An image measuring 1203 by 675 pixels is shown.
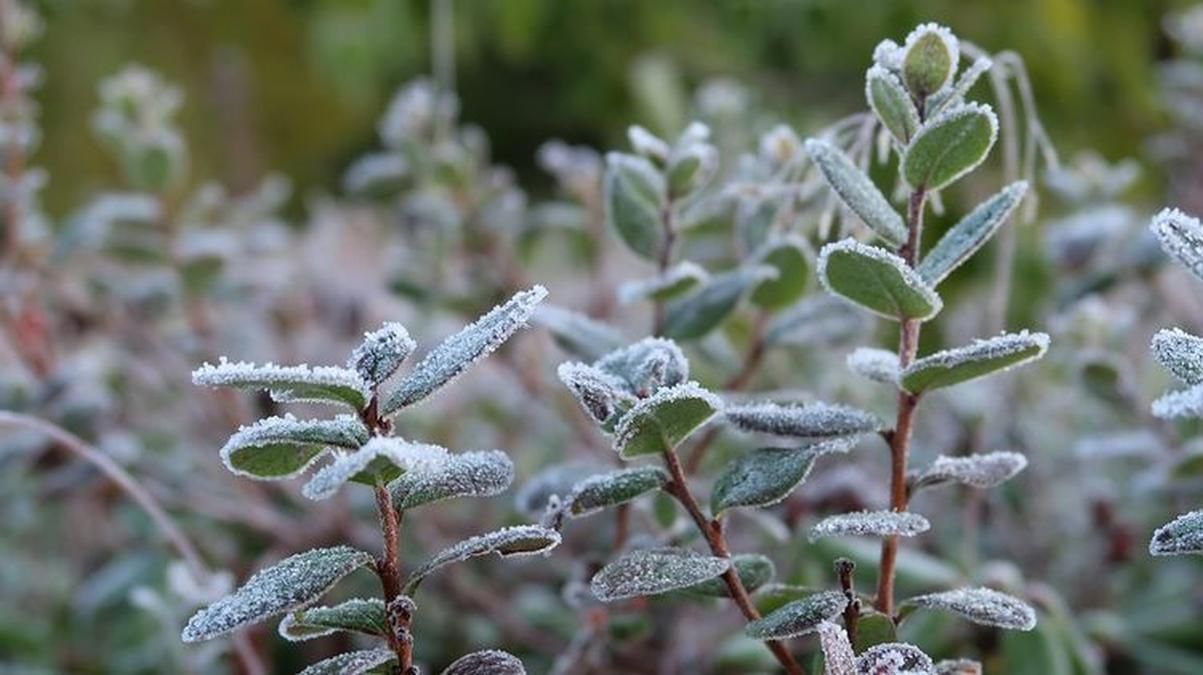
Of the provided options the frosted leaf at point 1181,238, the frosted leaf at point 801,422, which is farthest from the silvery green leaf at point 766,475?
the frosted leaf at point 1181,238

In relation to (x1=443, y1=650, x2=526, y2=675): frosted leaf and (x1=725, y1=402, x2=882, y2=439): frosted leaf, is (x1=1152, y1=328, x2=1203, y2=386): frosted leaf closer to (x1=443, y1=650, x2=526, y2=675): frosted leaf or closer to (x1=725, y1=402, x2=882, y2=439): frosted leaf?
(x1=725, y1=402, x2=882, y2=439): frosted leaf

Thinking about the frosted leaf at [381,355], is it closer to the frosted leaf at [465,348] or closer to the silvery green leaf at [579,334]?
the frosted leaf at [465,348]

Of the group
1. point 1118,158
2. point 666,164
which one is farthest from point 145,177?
point 1118,158

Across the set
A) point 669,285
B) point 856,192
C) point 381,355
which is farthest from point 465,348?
point 669,285

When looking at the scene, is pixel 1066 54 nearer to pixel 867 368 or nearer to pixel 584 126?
pixel 584 126

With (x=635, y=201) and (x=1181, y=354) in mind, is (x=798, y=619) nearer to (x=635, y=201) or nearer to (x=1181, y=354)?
(x=1181, y=354)

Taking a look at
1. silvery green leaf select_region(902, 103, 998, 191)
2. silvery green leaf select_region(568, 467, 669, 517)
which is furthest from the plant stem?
silvery green leaf select_region(902, 103, 998, 191)
